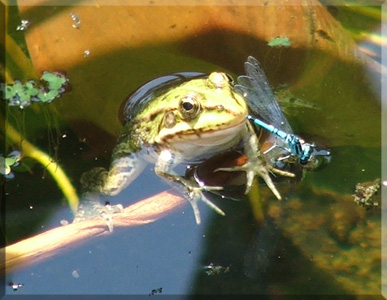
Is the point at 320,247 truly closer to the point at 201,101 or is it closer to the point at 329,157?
the point at 329,157

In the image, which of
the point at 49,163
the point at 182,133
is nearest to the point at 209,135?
the point at 182,133

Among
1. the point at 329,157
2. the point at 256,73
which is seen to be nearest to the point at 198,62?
the point at 256,73

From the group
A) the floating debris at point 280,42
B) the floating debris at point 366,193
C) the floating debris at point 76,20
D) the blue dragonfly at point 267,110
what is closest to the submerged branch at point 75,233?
the blue dragonfly at point 267,110

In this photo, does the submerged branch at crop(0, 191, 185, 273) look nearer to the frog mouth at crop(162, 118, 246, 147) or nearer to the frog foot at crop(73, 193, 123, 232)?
the frog foot at crop(73, 193, 123, 232)

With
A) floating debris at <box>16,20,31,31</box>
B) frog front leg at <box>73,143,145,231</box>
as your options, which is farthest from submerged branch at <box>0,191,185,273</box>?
floating debris at <box>16,20,31,31</box>

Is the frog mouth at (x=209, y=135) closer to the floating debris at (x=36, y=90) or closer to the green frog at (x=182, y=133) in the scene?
the green frog at (x=182, y=133)

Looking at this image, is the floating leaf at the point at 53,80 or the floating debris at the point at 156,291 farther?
the floating leaf at the point at 53,80

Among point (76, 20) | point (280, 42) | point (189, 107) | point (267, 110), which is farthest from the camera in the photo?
point (76, 20)

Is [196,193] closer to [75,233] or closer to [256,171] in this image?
[256,171]
